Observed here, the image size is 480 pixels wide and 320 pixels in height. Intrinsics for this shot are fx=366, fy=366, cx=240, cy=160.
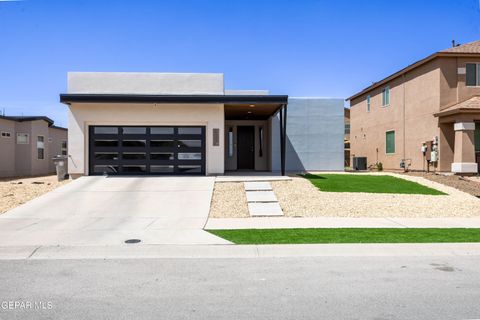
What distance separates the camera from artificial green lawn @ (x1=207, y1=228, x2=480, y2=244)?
25.5ft

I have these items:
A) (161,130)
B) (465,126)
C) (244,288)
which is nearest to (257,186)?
(161,130)

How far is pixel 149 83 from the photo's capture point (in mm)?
17531

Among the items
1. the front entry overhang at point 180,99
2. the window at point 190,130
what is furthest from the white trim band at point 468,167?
the window at point 190,130

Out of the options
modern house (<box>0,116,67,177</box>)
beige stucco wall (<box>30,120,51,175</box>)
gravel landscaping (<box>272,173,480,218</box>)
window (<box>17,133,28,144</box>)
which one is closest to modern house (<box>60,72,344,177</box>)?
gravel landscaping (<box>272,173,480,218</box>)

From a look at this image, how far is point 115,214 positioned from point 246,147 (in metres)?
12.2

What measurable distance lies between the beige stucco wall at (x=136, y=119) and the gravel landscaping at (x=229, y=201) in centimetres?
288

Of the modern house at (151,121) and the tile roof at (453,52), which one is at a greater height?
the tile roof at (453,52)

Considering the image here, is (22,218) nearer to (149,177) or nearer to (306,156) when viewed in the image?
(149,177)

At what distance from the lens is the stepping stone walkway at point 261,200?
→ 1117 centimetres

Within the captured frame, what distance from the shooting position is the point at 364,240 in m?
7.78

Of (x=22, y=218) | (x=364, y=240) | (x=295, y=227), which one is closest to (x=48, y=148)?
(x=22, y=218)

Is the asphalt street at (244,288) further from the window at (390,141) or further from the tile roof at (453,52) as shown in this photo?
the window at (390,141)

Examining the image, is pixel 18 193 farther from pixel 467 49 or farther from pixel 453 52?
pixel 467 49

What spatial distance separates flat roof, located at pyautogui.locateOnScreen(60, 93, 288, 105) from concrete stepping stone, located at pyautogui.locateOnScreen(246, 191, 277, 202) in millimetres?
4491
